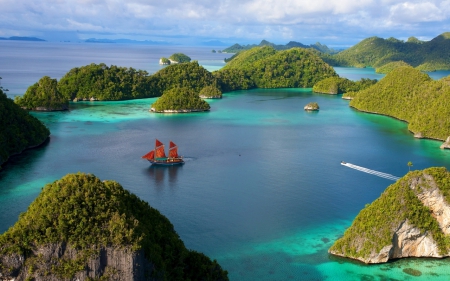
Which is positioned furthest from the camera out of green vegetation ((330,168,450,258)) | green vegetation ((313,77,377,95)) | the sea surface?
green vegetation ((313,77,377,95))

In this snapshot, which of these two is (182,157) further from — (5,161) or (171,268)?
(171,268)

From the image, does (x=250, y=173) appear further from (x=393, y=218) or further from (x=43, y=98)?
(x=43, y=98)

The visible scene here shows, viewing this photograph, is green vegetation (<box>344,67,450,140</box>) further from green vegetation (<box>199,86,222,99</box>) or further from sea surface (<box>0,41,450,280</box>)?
green vegetation (<box>199,86,222,99</box>)

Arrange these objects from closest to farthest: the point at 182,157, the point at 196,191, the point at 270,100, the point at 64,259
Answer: the point at 64,259 < the point at 196,191 < the point at 182,157 < the point at 270,100

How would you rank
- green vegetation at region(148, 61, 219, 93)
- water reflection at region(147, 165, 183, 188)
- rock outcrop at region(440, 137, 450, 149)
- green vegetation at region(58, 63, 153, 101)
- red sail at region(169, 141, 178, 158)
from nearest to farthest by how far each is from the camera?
water reflection at region(147, 165, 183, 188) < red sail at region(169, 141, 178, 158) < rock outcrop at region(440, 137, 450, 149) < green vegetation at region(58, 63, 153, 101) < green vegetation at region(148, 61, 219, 93)

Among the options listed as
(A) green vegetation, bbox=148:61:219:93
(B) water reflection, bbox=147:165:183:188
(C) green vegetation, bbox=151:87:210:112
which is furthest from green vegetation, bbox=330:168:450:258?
(A) green vegetation, bbox=148:61:219:93

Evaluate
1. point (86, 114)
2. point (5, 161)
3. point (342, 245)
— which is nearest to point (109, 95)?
point (86, 114)

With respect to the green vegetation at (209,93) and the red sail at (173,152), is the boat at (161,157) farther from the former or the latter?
the green vegetation at (209,93)
